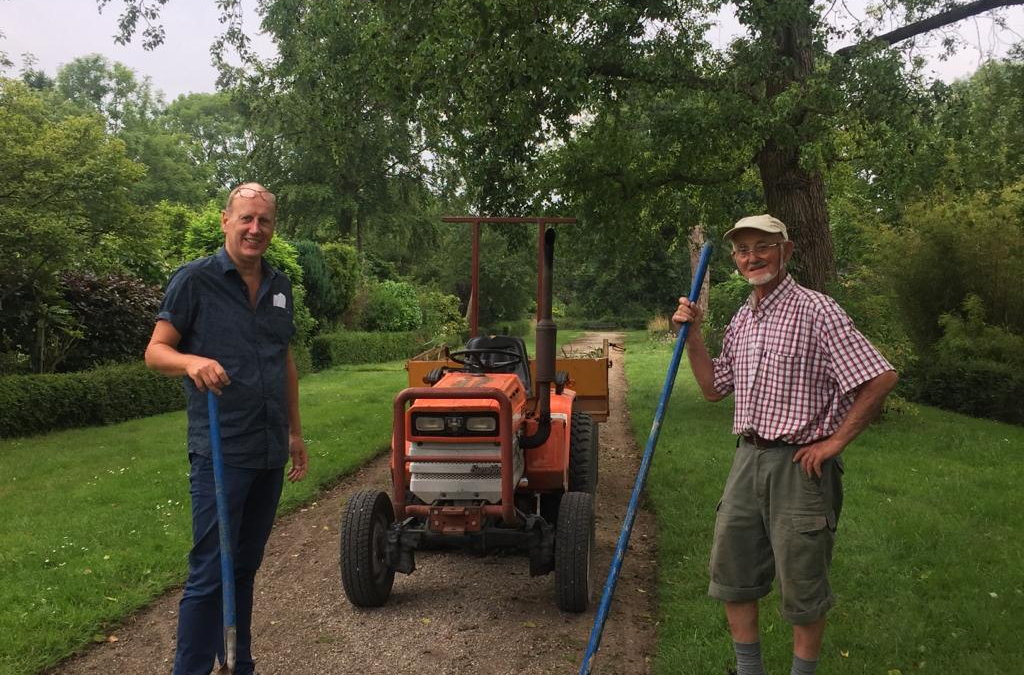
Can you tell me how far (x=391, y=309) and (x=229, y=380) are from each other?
23.2m

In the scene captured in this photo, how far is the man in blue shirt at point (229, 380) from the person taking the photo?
9.41 feet

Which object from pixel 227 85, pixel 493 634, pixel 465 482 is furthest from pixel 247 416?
pixel 227 85

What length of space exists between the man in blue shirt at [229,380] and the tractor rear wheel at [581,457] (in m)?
2.82

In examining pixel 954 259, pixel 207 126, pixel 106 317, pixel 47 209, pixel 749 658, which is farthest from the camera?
pixel 207 126

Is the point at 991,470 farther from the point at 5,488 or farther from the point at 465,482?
the point at 5,488

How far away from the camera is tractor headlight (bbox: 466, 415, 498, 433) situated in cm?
431

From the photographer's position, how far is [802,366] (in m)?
2.78

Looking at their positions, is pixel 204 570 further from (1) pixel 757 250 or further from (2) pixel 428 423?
(1) pixel 757 250

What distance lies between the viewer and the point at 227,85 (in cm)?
3092

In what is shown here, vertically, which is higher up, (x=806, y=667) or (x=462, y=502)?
(x=462, y=502)

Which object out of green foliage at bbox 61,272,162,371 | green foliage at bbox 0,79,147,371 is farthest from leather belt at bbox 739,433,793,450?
green foliage at bbox 61,272,162,371

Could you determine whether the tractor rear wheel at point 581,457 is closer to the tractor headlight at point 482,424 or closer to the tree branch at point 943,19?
the tractor headlight at point 482,424

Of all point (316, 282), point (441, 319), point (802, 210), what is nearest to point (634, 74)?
point (802, 210)

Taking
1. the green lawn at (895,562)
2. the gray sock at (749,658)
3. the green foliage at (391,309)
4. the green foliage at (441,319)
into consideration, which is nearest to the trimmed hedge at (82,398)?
the green lawn at (895,562)
